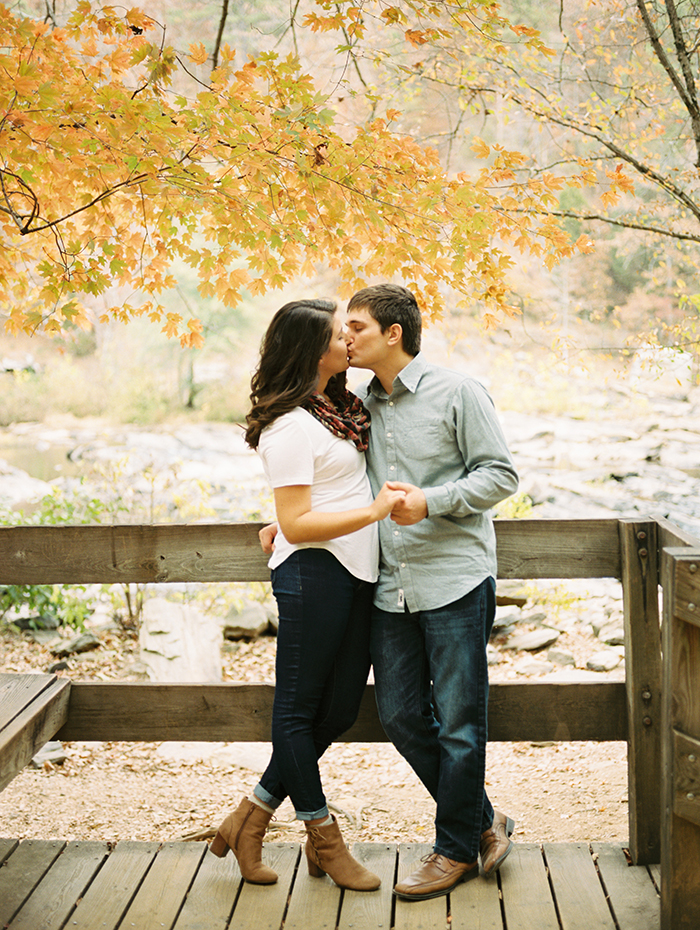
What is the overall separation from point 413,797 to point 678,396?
1421 cm

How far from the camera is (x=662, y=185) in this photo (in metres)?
4.17

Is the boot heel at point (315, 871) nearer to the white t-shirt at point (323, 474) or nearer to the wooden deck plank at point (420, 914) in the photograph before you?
the wooden deck plank at point (420, 914)

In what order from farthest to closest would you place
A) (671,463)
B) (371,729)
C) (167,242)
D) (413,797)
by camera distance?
(671,463), (413,797), (167,242), (371,729)

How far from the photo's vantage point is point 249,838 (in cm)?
243

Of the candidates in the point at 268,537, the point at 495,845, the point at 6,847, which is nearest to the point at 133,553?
the point at 268,537

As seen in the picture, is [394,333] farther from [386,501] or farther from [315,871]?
[315,871]

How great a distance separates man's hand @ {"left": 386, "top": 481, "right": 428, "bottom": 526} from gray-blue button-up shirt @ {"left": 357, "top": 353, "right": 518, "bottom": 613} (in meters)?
0.06

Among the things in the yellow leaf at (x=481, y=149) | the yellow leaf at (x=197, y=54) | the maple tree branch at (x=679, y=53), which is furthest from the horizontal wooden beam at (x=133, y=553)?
the maple tree branch at (x=679, y=53)

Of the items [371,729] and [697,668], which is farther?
[371,729]

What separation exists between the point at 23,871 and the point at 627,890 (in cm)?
185

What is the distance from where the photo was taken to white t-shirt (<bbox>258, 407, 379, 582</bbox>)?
2.26 meters

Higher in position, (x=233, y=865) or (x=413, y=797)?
(x=233, y=865)

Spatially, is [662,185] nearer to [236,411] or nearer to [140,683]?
[140,683]

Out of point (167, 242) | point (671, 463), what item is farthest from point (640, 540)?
point (671, 463)
